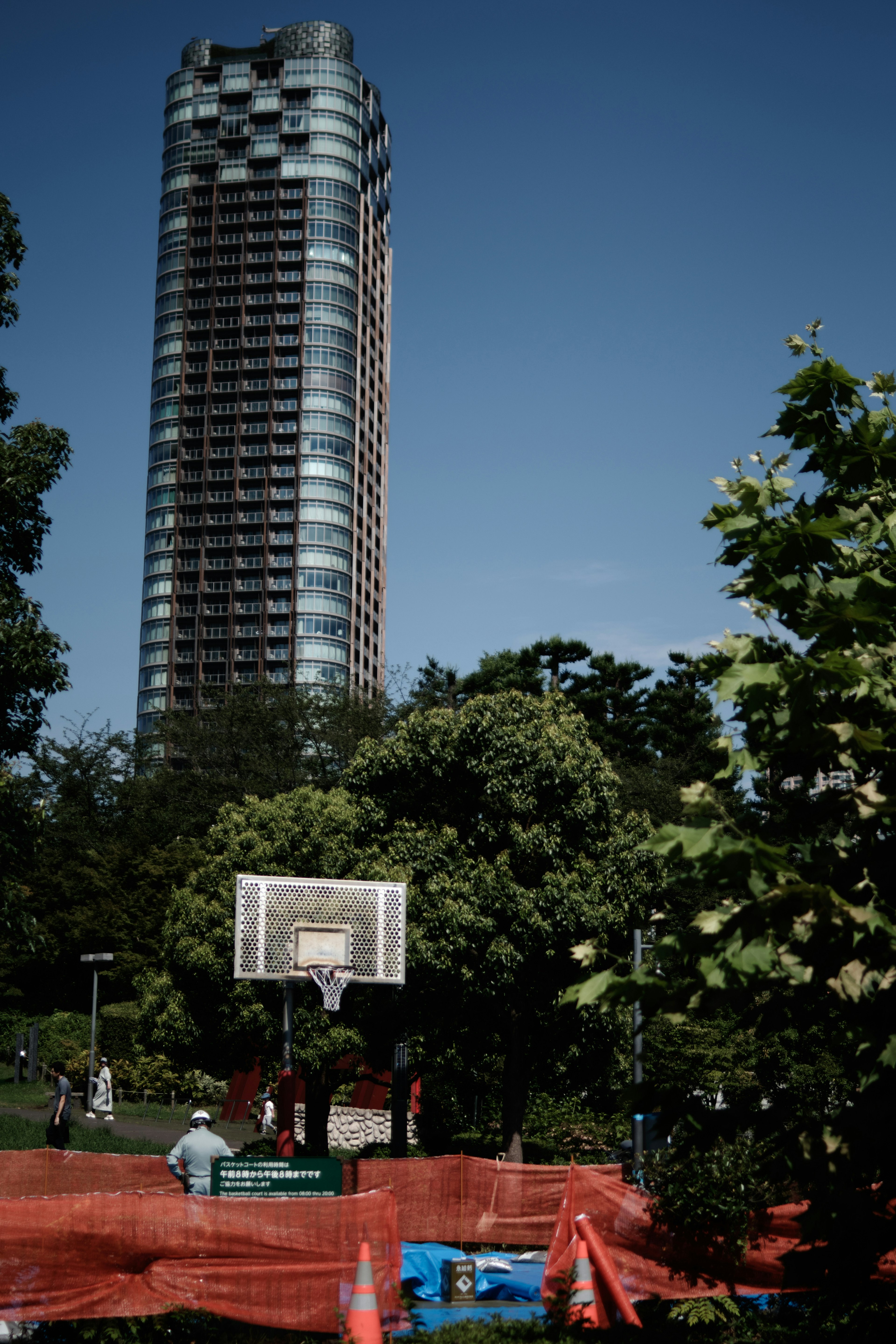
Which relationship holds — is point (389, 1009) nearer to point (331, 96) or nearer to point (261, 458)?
point (261, 458)

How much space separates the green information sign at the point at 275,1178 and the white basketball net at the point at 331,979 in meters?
7.04

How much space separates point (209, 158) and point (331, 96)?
44.9 ft

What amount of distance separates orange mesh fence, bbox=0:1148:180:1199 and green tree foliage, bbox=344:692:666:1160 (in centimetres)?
893

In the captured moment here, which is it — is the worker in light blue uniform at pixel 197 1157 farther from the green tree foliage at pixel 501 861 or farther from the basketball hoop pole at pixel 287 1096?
the green tree foliage at pixel 501 861

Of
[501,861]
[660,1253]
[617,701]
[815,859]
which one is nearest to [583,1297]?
[660,1253]

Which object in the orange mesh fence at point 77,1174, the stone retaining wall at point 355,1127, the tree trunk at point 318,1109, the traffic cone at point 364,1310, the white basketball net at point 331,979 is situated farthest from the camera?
the stone retaining wall at point 355,1127

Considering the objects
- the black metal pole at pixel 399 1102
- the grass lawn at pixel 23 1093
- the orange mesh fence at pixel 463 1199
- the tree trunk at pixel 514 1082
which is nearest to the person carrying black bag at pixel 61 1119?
the black metal pole at pixel 399 1102

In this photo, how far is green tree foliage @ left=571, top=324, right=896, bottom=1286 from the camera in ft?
15.4

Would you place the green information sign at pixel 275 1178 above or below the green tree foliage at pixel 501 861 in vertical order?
below

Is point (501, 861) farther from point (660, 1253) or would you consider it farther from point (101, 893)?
point (101, 893)

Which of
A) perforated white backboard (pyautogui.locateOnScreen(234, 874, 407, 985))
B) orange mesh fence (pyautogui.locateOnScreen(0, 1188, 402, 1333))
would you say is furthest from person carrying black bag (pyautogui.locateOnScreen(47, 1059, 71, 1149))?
orange mesh fence (pyautogui.locateOnScreen(0, 1188, 402, 1333))

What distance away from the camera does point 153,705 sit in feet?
377

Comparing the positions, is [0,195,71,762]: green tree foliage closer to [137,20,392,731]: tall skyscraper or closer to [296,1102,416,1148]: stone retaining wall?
[296,1102,416,1148]: stone retaining wall

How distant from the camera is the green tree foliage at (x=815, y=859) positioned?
4695 millimetres
